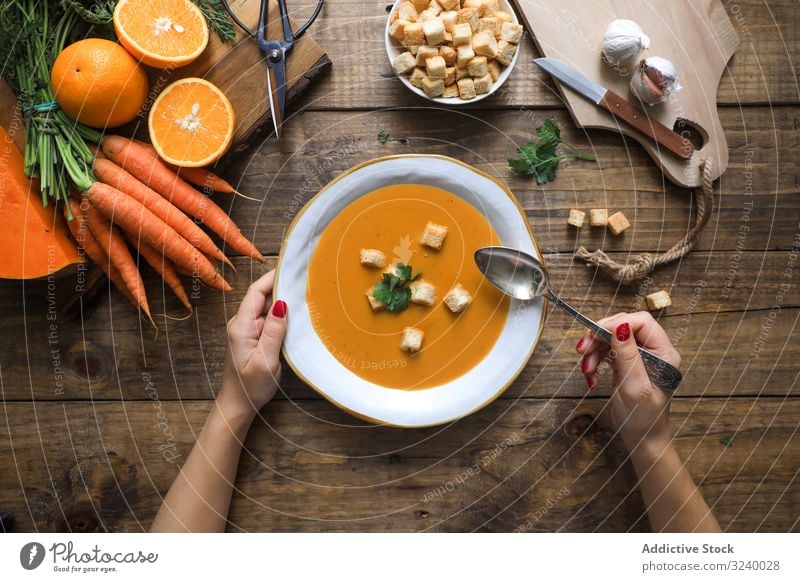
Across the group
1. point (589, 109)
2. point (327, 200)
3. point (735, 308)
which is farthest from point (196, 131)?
point (735, 308)

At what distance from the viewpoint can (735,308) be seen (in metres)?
1.46

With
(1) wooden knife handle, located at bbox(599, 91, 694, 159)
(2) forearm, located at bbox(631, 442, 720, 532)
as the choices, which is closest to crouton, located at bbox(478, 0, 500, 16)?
(1) wooden knife handle, located at bbox(599, 91, 694, 159)

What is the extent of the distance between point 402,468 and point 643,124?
102 centimetres

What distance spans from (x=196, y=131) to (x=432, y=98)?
1.79 feet

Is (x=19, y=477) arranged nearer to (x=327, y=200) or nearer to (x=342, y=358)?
(x=342, y=358)

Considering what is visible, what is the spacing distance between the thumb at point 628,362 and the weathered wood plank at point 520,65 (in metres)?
0.58

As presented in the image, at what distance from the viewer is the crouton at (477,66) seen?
131 cm

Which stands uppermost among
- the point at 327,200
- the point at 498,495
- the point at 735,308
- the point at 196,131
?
the point at 196,131

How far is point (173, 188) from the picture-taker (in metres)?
1.36

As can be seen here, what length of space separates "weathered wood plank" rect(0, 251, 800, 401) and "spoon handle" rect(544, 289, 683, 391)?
5.2 inches

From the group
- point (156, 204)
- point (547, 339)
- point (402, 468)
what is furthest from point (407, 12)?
point (402, 468)

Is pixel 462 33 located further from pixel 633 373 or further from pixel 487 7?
pixel 633 373

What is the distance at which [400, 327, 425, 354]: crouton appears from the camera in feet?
4.41
